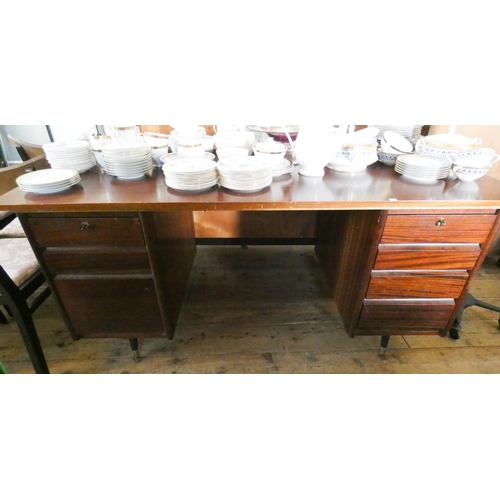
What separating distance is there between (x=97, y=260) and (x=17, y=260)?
13.1 inches

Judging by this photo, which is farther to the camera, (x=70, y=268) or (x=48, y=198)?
(x=70, y=268)

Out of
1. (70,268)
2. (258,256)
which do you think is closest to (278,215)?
(258,256)

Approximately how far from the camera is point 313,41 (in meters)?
0.15

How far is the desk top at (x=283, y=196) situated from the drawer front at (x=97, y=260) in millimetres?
154

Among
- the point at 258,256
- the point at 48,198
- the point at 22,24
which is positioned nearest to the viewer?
the point at 22,24

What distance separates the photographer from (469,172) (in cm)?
94

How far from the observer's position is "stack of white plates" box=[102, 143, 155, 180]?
36.9 inches

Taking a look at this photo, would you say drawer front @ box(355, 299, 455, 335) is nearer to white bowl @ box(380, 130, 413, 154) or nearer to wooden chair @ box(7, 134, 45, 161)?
white bowl @ box(380, 130, 413, 154)

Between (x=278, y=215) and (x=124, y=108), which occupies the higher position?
(x=124, y=108)

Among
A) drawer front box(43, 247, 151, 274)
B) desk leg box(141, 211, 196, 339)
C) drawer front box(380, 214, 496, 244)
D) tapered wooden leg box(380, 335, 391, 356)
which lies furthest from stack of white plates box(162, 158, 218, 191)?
tapered wooden leg box(380, 335, 391, 356)

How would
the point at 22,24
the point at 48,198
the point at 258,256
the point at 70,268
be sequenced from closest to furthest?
the point at 22,24 → the point at 48,198 → the point at 70,268 → the point at 258,256

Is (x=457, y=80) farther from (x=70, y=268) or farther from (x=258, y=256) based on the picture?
(x=258, y=256)

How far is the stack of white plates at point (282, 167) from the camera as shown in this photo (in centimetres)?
98
